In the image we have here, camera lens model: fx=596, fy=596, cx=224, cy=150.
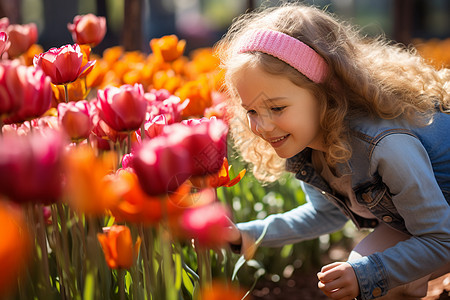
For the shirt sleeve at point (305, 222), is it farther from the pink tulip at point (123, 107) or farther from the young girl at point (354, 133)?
the pink tulip at point (123, 107)

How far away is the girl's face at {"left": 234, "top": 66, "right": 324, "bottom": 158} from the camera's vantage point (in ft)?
5.26

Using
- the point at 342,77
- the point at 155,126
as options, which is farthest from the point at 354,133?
the point at 155,126

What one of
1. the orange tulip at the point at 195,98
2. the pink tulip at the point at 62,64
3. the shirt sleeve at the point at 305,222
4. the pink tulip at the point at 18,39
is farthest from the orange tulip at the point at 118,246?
the pink tulip at the point at 18,39

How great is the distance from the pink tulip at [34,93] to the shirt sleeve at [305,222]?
1.01 meters

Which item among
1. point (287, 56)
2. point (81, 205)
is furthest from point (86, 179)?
point (287, 56)

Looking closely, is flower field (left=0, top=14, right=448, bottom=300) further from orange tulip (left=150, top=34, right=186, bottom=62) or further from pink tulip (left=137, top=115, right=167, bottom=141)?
orange tulip (left=150, top=34, right=186, bottom=62)

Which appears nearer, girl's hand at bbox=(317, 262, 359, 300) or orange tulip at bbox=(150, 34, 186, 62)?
girl's hand at bbox=(317, 262, 359, 300)

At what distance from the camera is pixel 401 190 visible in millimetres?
1612

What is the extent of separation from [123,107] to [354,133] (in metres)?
0.83

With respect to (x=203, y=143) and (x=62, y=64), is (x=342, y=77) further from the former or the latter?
(x=203, y=143)

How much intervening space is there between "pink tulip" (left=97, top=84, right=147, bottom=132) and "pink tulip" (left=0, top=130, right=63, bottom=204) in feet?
1.38

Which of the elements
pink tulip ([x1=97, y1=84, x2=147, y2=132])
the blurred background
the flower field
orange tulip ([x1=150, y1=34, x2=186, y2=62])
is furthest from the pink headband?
the blurred background

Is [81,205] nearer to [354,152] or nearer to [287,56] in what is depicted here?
[287,56]

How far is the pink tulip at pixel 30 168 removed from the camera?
67 cm
